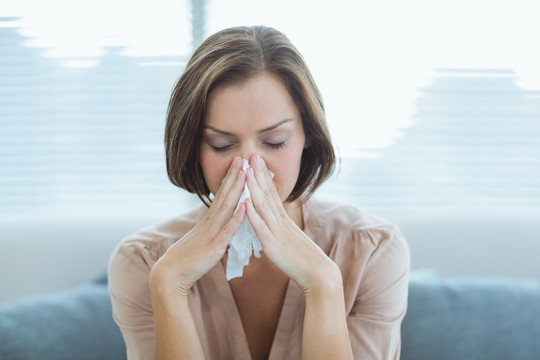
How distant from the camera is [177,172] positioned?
1535 mm

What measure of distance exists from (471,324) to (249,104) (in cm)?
98

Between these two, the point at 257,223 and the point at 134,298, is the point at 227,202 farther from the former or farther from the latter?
the point at 134,298

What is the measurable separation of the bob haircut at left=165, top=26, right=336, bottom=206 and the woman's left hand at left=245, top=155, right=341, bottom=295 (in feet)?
0.63

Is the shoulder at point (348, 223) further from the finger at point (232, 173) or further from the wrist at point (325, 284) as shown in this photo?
the finger at point (232, 173)

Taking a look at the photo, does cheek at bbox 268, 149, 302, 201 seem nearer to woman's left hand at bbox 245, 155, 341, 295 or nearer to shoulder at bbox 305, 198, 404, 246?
woman's left hand at bbox 245, 155, 341, 295

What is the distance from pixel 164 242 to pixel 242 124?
19.3 inches

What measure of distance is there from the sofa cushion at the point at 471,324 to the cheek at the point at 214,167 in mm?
769

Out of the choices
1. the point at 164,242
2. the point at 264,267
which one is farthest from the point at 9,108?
the point at 264,267

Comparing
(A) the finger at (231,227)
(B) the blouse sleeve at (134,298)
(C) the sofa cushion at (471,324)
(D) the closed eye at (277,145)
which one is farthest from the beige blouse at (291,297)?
(D) the closed eye at (277,145)

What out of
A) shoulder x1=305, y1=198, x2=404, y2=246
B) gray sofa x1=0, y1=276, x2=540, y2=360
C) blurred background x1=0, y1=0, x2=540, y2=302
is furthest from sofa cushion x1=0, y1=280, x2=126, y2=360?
shoulder x1=305, y1=198, x2=404, y2=246

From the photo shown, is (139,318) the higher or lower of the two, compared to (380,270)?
lower

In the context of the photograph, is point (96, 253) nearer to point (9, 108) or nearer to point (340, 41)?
point (9, 108)

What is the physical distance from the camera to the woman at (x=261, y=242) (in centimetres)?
137

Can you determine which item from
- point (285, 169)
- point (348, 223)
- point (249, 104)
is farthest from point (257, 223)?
point (348, 223)
